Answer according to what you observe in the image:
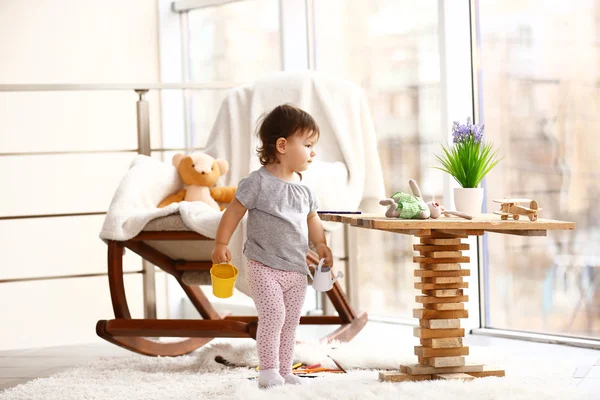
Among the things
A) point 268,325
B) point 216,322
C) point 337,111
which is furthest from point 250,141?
point 268,325

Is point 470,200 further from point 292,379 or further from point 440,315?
point 292,379

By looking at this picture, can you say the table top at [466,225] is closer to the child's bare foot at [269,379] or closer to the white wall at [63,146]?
the child's bare foot at [269,379]

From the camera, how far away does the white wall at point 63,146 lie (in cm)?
356

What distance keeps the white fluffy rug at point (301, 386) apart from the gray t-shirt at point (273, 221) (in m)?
0.28

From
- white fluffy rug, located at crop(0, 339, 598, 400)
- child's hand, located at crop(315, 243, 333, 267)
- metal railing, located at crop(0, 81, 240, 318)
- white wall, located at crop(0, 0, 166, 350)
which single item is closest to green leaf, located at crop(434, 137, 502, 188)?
child's hand, located at crop(315, 243, 333, 267)

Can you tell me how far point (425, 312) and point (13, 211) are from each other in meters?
2.21

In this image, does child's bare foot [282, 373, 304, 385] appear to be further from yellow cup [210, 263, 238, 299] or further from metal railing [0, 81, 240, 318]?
metal railing [0, 81, 240, 318]

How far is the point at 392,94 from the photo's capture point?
3.15 meters

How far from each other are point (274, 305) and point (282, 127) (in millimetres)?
402

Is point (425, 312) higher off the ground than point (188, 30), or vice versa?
point (188, 30)

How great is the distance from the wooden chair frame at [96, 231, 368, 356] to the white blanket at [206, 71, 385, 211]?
0.36 m

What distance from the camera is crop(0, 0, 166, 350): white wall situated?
356 cm

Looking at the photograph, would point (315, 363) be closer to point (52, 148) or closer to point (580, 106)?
point (580, 106)

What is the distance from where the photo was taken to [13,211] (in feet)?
11.7
